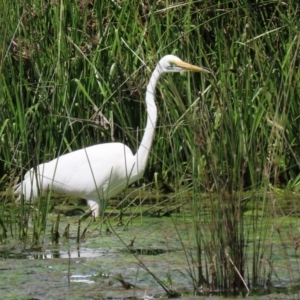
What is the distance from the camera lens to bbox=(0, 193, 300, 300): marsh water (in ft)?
11.3

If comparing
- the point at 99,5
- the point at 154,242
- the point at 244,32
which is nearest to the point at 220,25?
the point at 244,32

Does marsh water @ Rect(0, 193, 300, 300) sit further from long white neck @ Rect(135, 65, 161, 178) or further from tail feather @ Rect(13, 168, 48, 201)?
long white neck @ Rect(135, 65, 161, 178)

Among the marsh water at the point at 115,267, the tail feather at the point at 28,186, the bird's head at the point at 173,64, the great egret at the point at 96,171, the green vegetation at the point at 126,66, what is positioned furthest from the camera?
the green vegetation at the point at 126,66

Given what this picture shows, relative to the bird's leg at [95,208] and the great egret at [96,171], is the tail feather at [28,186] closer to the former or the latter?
the great egret at [96,171]

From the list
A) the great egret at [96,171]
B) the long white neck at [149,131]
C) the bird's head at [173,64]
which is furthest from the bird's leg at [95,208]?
the bird's head at [173,64]

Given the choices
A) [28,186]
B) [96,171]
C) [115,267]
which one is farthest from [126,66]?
[115,267]

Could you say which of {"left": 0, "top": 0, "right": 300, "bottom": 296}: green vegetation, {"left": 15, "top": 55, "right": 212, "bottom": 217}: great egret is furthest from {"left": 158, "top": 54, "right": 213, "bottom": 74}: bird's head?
{"left": 0, "top": 0, "right": 300, "bottom": 296}: green vegetation

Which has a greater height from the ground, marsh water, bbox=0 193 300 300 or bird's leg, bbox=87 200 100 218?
bird's leg, bbox=87 200 100 218

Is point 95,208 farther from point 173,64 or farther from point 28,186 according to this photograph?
point 173,64

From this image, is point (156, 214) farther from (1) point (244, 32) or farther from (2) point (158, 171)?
(1) point (244, 32)

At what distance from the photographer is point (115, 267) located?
12.9ft

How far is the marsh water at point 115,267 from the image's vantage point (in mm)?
3443

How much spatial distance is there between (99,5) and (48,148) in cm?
97

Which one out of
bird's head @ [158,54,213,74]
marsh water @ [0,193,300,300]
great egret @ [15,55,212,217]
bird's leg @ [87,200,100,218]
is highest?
bird's head @ [158,54,213,74]
